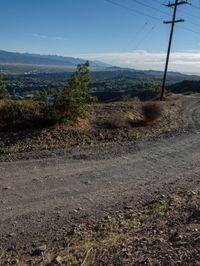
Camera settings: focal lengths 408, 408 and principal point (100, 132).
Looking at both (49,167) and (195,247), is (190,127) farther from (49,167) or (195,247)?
(195,247)

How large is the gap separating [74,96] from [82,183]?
614 cm

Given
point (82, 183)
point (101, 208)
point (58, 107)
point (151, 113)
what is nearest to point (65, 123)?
point (58, 107)

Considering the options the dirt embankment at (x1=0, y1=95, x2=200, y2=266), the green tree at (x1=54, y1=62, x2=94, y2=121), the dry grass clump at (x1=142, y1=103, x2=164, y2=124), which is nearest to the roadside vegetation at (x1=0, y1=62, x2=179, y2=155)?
the green tree at (x1=54, y1=62, x2=94, y2=121)

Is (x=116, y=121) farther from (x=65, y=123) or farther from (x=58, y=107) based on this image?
(x=58, y=107)

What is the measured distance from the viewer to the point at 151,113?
61.6ft

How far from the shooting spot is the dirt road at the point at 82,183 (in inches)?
297

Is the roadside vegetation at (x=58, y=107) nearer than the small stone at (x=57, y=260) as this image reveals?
No

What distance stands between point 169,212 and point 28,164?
4.40 metres

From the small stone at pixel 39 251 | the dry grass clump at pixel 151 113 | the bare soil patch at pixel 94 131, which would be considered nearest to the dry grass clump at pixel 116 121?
the bare soil patch at pixel 94 131

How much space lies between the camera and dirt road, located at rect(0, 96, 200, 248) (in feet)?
24.7

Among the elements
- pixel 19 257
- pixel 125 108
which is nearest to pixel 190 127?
pixel 125 108

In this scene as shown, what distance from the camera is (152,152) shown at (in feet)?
43.3

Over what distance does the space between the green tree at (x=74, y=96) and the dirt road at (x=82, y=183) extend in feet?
8.41

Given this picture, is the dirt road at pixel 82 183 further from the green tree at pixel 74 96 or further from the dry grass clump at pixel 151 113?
the dry grass clump at pixel 151 113
